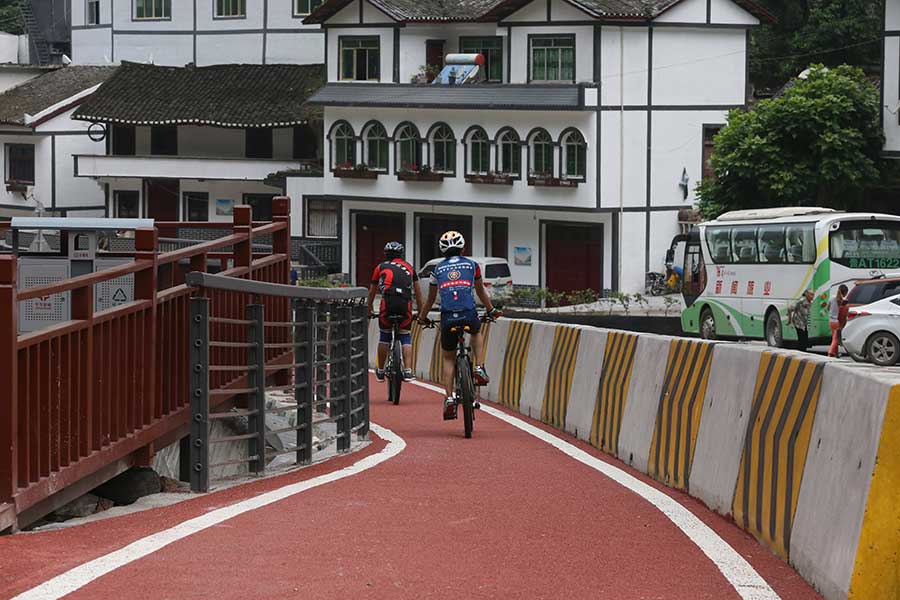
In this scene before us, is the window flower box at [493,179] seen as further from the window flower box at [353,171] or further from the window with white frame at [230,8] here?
the window with white frame at [230,8]

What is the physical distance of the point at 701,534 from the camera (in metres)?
8.30

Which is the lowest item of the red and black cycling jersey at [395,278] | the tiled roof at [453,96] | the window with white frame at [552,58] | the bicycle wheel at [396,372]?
the bicycle wheel at [396,372]

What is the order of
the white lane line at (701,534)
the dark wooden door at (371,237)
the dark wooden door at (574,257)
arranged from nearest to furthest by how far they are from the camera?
1. the white lane line at (701,534)
2. the dark wooden door at (574,257)
3. the dark wooden door at (371,237)

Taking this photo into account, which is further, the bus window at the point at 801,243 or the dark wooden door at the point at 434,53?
the dark wooden door at the point at 434,53

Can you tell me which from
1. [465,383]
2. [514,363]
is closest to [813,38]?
[514,363]

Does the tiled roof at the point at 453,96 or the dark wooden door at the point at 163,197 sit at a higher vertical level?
the tiled roof at the point at 453,96

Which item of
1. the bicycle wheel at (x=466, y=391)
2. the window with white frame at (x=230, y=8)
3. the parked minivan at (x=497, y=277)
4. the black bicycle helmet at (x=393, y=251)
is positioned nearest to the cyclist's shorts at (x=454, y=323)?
the bicycle wheel at (x=466, y=391)

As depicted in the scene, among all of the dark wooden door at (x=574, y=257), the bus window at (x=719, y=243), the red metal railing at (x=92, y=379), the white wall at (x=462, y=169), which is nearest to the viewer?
the red metal railing at (x=92, y=379)

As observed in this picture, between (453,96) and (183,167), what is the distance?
49.5ft

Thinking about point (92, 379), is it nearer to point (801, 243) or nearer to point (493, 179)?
point (801, 243)

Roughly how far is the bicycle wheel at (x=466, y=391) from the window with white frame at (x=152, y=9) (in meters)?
59.7

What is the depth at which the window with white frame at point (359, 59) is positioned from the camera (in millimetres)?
59938

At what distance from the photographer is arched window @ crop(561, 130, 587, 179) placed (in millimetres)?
53500

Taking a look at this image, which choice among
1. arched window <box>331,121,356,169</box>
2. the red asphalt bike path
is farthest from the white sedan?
arched window <box>331,121,356,169</box>
